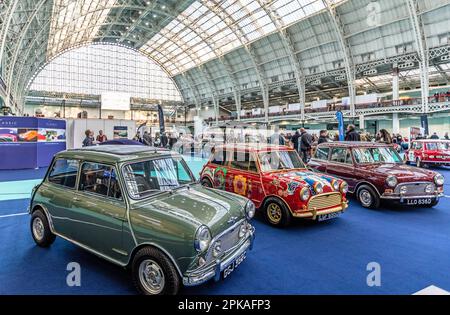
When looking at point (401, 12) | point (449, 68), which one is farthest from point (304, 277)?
point (449, 68)

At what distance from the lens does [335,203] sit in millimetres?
5363

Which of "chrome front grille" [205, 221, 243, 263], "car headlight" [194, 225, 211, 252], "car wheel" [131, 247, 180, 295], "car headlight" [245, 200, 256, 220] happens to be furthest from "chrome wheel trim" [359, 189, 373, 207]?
"car wheel" [131, 247, 180, 295]

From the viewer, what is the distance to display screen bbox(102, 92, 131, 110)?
44.9 metres

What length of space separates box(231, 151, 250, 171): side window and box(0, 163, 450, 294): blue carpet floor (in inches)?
50.9

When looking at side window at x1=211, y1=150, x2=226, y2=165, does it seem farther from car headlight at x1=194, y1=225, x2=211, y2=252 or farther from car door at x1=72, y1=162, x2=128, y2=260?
car headlight at x1=194, y1=225, x2=211, y2=252

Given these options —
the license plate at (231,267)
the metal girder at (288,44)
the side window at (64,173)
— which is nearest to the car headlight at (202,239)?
the license plate at (231,267)

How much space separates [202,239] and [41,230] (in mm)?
2916

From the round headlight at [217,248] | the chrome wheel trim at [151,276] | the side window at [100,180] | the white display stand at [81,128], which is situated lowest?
the chrome wheel trim at [151,276]

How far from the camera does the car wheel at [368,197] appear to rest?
21.2 feet

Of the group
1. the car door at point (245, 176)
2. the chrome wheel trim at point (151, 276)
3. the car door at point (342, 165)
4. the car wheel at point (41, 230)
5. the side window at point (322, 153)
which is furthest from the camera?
the side window at point (322, 153)

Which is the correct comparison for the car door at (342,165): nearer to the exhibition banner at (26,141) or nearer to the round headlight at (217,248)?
the round headlight at (217,248)

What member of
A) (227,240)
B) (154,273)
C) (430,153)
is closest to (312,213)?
(227,240)

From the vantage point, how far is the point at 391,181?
6.12m
